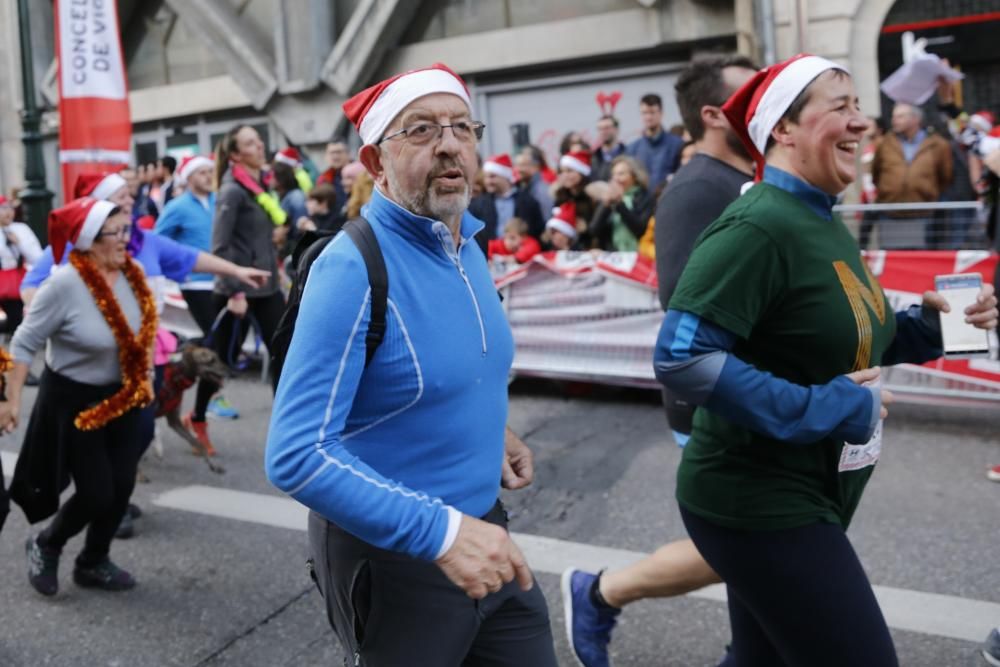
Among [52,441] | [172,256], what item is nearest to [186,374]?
[172,256]

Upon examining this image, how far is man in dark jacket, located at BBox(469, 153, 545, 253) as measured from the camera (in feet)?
32.1

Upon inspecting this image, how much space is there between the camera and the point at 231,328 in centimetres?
746

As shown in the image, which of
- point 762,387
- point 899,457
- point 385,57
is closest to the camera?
point 762,387

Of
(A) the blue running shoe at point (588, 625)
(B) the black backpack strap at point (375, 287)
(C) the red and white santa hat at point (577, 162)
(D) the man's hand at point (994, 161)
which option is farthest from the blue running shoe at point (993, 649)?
(C) the red and white santa hat at point (577, 162)

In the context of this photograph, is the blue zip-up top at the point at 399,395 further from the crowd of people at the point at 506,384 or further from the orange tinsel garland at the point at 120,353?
the orange tinsel garland at the point at 120,353

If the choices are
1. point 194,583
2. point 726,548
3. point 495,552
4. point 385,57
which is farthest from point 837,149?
point 385,57

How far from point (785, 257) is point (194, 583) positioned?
3.34m

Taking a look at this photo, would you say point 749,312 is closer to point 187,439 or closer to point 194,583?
point 194,583

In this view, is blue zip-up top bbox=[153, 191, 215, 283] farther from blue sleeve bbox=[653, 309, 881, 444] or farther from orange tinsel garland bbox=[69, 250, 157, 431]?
blue sleeve bbox=[653, 309, 881, 444]

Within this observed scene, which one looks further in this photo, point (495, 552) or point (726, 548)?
point (726, 548)

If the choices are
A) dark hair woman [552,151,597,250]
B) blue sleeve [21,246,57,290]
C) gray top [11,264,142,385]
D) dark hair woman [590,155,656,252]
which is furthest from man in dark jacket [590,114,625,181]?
gray top [11,264,142,385]

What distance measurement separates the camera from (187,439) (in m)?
6.70

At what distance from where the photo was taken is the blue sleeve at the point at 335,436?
76.0 inches

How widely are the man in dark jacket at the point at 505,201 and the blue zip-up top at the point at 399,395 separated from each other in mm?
7432
